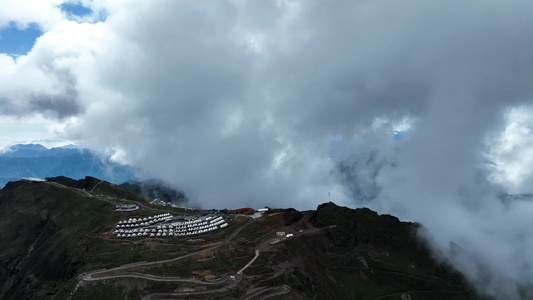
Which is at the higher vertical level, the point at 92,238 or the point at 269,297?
the point at 92,238

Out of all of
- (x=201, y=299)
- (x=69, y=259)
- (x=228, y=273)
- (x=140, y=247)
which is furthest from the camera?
(x=69, y=259)

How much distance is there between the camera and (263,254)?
177000 millimetres

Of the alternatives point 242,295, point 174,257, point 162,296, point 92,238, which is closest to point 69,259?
point 92,238

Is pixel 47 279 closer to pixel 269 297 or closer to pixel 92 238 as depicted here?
pixel 92 238

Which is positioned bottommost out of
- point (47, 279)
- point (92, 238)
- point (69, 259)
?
point (47, 279)

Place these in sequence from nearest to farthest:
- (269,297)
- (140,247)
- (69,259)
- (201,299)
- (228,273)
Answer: (201,299) → (269,297) → (228,273) → (140,247) → (69,259)

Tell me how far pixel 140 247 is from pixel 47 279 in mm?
66774

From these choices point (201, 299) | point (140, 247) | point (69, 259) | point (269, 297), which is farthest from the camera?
point (69, 259)

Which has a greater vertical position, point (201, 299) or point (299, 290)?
point (299, 290)

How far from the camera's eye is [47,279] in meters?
191

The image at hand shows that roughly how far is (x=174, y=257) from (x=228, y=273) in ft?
98.2

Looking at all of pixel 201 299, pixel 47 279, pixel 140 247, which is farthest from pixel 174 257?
pixel 47 279

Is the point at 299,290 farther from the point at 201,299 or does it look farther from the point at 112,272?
the point at 112,272

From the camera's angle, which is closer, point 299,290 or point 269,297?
point 269,297
